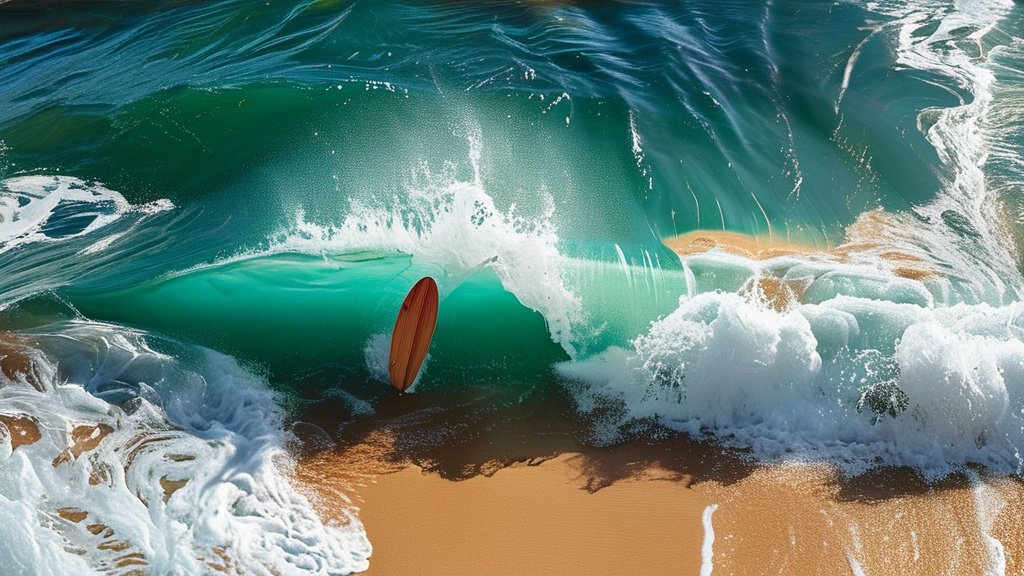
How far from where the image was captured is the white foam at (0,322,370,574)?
11.6ft

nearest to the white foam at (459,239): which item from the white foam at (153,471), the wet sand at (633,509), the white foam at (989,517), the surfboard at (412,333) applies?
the surfboard at (412,333)

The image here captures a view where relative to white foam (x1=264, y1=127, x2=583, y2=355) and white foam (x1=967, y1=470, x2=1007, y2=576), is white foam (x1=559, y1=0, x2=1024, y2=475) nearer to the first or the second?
white foam (x1=967, y1=470, x2=1007, y2=576)

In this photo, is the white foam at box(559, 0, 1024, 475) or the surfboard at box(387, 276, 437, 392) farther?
the surfboard at box(387, 276, 437, 392)

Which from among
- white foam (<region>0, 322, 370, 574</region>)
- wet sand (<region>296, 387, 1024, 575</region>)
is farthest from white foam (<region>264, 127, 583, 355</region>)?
white foam (<region>0, 322, 370, 574</region>)

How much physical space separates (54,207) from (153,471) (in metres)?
3.18

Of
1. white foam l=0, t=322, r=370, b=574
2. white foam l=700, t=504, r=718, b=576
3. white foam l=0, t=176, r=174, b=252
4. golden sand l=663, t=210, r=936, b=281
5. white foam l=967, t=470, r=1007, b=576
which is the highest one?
white foam l=0, t=176, r=174, b=252

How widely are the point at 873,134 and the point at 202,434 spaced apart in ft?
19.1

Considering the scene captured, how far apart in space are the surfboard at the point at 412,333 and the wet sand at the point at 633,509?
0.32 metres

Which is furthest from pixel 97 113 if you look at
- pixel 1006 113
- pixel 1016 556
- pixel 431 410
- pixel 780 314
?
pixel 1006 113

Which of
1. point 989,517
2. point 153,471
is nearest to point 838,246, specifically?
point 989,517

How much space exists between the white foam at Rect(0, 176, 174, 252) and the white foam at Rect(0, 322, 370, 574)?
1.43 meters

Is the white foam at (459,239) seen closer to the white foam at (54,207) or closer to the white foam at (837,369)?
the white foam at (837,369)

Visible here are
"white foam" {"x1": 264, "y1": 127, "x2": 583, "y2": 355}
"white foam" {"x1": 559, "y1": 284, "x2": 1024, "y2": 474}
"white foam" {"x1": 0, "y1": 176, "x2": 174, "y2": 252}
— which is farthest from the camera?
"white foam" {"x1": 0, "y1": 176, "x2": 174, "y2": 252}

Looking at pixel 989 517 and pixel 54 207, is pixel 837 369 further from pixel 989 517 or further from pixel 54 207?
pixel 54 207
